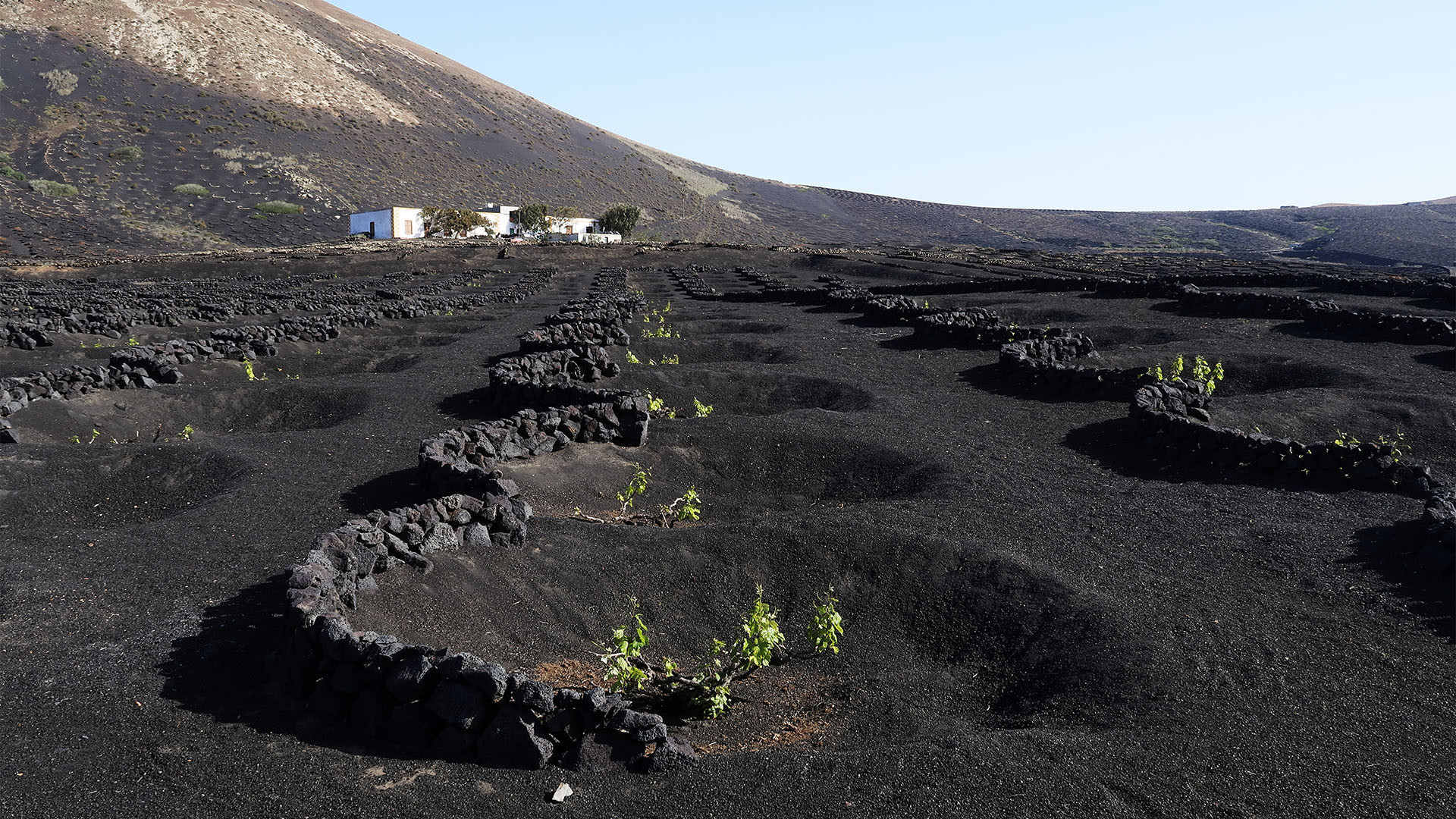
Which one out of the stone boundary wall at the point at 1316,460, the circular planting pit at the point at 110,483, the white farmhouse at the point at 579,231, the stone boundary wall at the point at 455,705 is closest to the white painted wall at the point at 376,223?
the white farmhouse at the point at 579,231

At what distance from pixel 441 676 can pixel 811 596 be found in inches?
147

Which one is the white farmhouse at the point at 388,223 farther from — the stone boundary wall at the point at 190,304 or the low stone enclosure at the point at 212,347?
the low stone enclosure at the point at 212,347

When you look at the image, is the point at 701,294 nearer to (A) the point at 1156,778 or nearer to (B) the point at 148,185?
(A) the point at 1156,778

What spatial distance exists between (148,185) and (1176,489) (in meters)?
87.8

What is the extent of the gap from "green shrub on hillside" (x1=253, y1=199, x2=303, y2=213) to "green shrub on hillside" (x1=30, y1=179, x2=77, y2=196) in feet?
43.0

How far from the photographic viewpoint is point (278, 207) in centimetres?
7912

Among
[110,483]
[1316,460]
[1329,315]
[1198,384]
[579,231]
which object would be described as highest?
[579,231]

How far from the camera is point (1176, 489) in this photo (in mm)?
10859

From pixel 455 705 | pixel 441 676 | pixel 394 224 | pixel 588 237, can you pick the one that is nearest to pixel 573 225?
pixel 588 237

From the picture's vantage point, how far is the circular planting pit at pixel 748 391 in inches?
658

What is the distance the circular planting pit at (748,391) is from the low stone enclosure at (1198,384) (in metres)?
3.69

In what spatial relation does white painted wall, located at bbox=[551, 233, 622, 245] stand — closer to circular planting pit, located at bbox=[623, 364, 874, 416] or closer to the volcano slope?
circular planting pit, located at bbox=[623, 364, 874, 416]

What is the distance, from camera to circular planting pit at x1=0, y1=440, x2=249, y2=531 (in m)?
10.7

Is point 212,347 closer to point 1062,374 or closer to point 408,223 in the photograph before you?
point 1062,374
